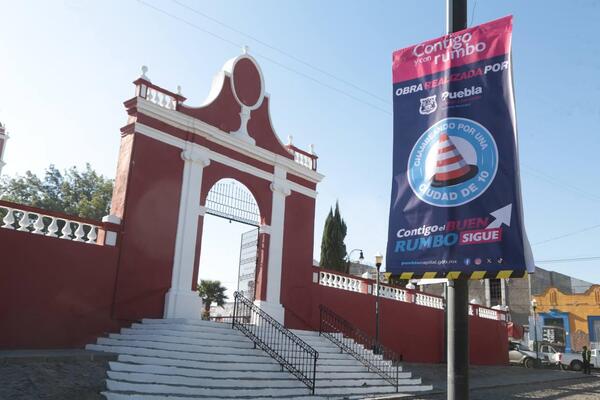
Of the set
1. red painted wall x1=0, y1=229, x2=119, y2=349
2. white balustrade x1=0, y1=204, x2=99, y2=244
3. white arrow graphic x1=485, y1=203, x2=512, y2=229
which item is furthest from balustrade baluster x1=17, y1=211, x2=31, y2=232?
white arrow graphic x1=485, y1=203, x2=512, y2=229

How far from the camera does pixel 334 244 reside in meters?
27.8

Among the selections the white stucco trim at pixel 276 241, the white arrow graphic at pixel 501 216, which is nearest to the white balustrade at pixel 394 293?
the white stucco trim at pixel 276 241

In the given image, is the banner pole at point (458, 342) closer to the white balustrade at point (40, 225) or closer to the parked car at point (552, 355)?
the white balustrade at point (40, 225)

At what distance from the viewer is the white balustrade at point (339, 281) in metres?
16.2

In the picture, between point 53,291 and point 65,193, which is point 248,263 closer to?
point 53,291

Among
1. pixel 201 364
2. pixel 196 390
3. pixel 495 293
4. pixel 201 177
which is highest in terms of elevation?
pixel 201 177

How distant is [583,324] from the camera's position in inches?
1272

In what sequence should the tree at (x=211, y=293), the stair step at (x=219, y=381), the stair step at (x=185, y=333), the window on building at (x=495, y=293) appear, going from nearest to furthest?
1. the stair step at (x=219, y=381)
2. the stair step at (x=185, y=333)
3. the tree at (x=211, y=293)
4. the window on building at (x=495, y=293)

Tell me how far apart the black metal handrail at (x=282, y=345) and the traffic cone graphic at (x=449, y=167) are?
6.62 m

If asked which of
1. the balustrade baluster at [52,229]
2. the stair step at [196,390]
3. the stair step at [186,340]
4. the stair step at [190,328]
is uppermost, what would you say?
the balustrade baluster at [52,229]

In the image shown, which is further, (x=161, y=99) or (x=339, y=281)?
(x=339, y=281)

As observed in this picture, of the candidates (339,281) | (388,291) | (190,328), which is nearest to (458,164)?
(190,328)

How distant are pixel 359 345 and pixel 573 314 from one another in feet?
78.8

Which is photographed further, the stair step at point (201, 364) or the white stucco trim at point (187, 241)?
the white stucco trim at point (187, 241)
